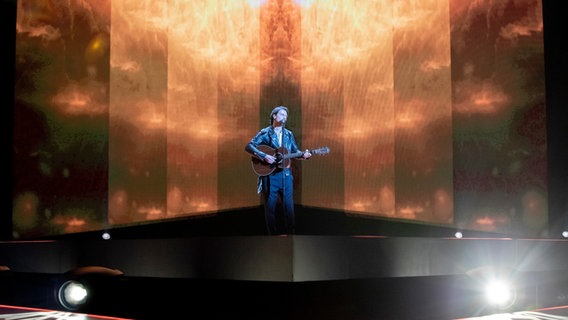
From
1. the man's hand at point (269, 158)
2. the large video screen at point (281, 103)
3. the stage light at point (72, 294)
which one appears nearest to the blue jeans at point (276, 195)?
the man's hand at point (269, 158)

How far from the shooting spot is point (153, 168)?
6023mm

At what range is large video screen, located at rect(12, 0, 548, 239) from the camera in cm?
535

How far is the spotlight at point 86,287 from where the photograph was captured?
334 cm

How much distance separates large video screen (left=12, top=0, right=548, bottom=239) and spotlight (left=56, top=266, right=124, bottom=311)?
2.30 metres

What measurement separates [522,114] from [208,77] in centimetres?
310

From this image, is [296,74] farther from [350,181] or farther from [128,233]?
[128,233]

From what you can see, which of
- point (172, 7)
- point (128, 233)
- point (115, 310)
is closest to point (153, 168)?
point (128, 233)

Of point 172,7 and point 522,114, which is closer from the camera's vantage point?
point 522,114

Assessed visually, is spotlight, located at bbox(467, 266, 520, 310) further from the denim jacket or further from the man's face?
the man's face

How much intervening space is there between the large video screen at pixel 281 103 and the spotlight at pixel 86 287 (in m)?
2.30

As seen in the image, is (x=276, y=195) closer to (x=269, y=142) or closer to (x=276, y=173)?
(x=276, y=173)

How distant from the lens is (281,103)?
6.46 m

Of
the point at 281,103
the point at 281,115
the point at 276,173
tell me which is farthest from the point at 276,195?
the point at 281,103

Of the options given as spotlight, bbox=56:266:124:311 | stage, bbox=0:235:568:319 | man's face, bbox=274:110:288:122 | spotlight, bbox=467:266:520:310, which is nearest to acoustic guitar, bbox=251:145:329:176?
man's face, bbox=274:110:288:122
